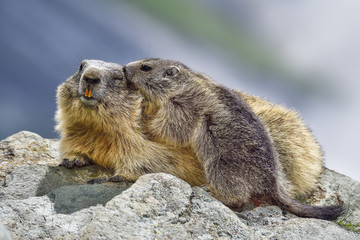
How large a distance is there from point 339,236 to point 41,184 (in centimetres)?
365

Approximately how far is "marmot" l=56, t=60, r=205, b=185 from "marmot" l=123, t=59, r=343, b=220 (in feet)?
0.63

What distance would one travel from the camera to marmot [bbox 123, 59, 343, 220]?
4789mm

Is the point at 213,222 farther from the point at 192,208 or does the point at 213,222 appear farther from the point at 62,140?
the point at 62,140

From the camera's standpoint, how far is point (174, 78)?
231 inches

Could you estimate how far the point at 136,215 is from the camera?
12.2ft

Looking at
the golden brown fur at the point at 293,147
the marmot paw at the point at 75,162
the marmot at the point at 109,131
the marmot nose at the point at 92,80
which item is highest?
the golden brown fur at the point at 293,147

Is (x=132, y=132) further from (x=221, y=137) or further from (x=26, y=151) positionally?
(x=26, y=151)

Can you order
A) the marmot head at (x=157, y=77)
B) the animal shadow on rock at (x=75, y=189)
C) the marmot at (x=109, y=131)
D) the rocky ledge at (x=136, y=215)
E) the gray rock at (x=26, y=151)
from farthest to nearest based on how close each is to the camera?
the gray rock at (x=26, y=151) → the marmot head at (x=157, y=77) → the marmot at (x=109, y=131) → the animal shadow on rock at (x=75, y=189) → the rocky ledge at (x=136, y=215)

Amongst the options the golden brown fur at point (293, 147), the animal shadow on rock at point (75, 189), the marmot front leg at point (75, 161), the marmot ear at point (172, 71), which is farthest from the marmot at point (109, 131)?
the golden brown fur at point (293, 147)

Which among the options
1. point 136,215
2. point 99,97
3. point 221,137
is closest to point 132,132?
point 99,97

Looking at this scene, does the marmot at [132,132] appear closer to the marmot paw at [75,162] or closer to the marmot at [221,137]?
the marmot paw at [75,162]

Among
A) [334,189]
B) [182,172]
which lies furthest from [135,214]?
[334,189]

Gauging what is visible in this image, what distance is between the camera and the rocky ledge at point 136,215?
11.9 ft

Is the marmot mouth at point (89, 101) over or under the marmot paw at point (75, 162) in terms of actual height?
over
